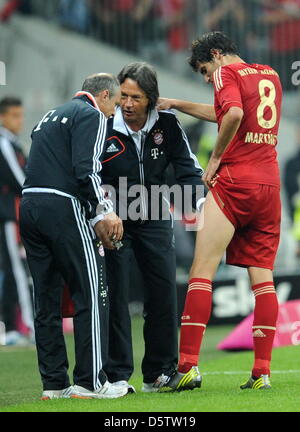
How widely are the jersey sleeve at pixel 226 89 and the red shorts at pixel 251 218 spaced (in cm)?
50

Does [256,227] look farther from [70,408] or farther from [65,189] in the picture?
[70,408]

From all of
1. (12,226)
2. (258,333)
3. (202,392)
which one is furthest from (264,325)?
(12,226)

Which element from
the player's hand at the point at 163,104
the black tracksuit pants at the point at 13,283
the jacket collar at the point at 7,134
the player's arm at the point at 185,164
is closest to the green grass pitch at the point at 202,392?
the black tracksuit pants at the point at 13,283

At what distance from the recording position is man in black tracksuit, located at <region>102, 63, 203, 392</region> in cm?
686

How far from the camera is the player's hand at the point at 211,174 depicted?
21.6 ft

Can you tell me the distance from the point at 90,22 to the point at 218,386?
10.2 meters

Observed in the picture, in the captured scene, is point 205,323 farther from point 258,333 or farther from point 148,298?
point 148,298

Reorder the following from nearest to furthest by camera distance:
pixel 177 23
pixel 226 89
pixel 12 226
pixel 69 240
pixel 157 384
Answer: pixel 69 240 < pixel 226 89 < pixel 157 384 < pixel 12 226 < pixel 177 23

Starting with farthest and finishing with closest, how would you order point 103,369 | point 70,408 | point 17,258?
1. point 17,258
2. point 103,369
3. point 70,408

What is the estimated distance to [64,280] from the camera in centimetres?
647

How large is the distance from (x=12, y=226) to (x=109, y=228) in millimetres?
4495

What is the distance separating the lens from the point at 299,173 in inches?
574

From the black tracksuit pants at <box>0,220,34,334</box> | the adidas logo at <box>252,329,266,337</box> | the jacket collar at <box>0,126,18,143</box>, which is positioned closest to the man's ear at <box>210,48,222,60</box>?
the adidas logo at <box>252,329,266,337</box>

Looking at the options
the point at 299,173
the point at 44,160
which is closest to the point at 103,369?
the point at 44,160
